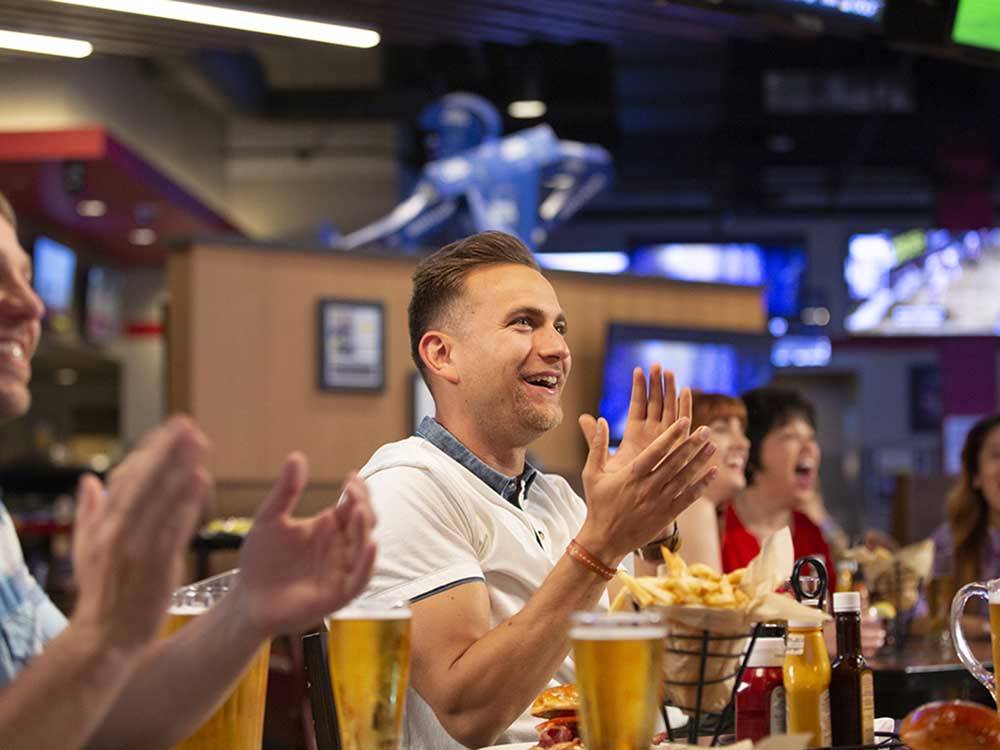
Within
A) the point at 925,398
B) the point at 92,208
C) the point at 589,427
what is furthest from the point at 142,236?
the point at 589,427

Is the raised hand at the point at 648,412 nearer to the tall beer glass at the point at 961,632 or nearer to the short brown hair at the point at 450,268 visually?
the tall beer glass at the point at 961,632

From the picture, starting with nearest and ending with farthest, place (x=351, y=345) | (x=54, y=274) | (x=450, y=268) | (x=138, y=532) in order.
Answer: (x=138, y=532) < (x=450, y=268) < (x=351, y=345) < (x=54, y=274)

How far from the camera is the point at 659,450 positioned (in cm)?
141

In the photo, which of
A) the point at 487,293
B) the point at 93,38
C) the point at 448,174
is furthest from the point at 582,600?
the point at 448,174

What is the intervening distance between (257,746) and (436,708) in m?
0.40

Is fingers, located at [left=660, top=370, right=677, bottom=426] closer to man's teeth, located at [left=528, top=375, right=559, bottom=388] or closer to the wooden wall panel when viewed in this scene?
man's teeth, located at [left=528, top=375, right=559, bottom=388]

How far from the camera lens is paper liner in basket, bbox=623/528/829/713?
1120 millimetres

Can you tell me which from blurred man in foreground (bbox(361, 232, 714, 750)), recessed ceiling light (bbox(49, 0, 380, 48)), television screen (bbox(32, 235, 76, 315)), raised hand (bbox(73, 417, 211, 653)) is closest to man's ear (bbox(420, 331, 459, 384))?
blurred man in foreground (bbox(361, 232, 714, 750))

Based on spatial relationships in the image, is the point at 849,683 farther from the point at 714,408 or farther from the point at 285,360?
the point at 285,360

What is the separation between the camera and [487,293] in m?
2.14

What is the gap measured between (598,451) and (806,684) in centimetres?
34

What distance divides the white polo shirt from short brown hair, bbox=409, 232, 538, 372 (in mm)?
194

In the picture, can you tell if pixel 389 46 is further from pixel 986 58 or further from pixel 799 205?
pixel 986 58

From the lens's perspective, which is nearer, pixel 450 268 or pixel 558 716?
pixel 558 716
